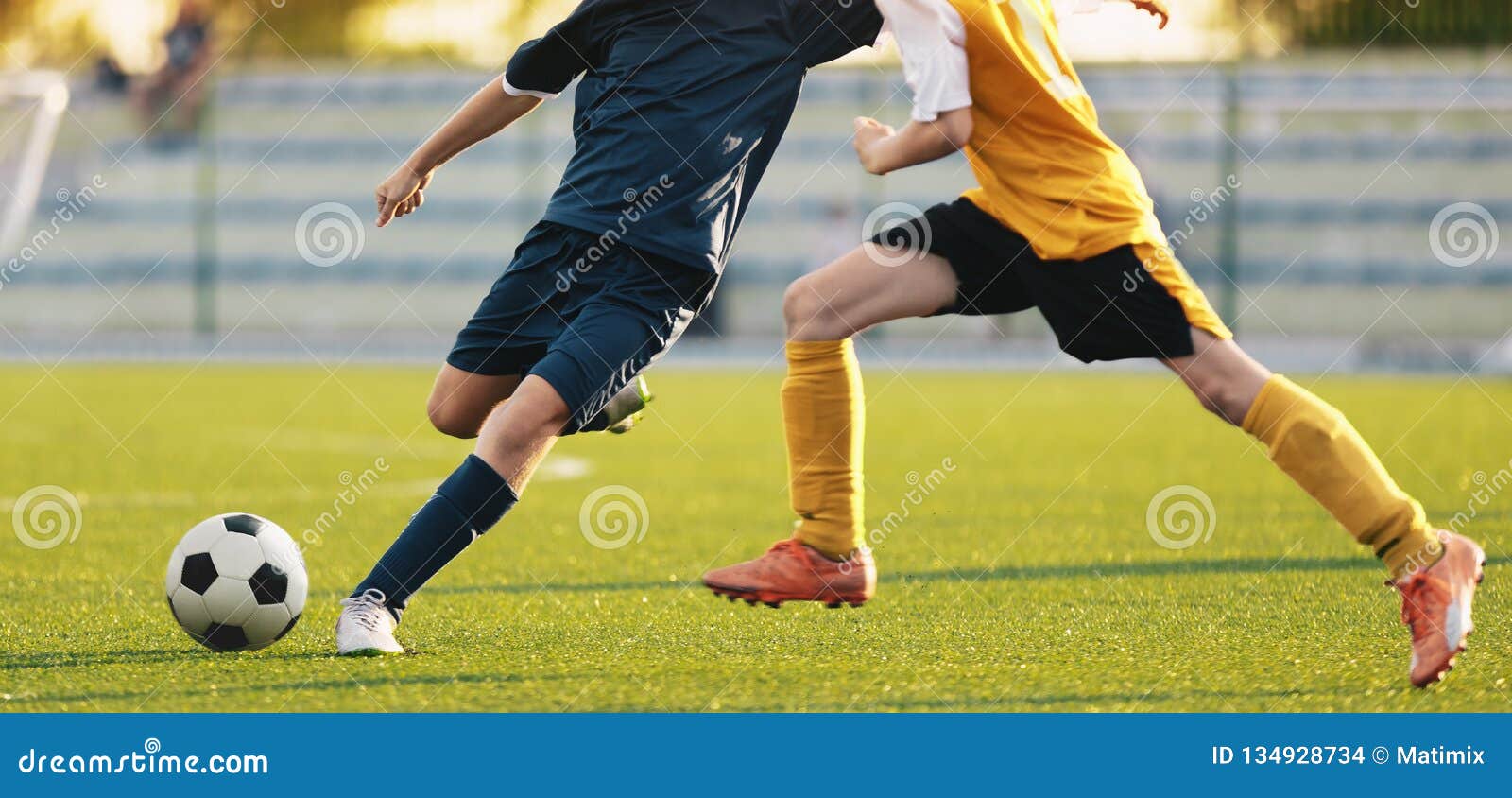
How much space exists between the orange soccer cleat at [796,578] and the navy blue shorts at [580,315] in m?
0.54

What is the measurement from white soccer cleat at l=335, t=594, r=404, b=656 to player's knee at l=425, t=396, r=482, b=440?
1.73 feet

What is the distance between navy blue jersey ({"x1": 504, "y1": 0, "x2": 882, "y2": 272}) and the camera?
13.7 feet

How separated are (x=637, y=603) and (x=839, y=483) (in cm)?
79

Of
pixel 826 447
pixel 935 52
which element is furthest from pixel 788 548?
pixel 935 52

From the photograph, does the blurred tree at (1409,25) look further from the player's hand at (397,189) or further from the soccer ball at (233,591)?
the soccer ball at (233,591)

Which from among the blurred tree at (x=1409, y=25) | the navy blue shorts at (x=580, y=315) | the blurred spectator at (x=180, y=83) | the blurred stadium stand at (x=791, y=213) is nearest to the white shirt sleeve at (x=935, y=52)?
the navy blue shorts at (x=580, y=315)

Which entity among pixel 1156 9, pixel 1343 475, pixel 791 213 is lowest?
A: pixel 791 213

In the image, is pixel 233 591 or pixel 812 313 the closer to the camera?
pixel 233 591

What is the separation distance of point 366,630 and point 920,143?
5.33 ft

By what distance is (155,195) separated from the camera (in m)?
24.1

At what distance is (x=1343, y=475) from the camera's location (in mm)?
3777

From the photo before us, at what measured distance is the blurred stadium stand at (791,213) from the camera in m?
21.5

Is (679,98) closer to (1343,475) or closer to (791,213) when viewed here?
(1343,475)

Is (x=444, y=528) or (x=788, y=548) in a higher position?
(x=444, y=528)
